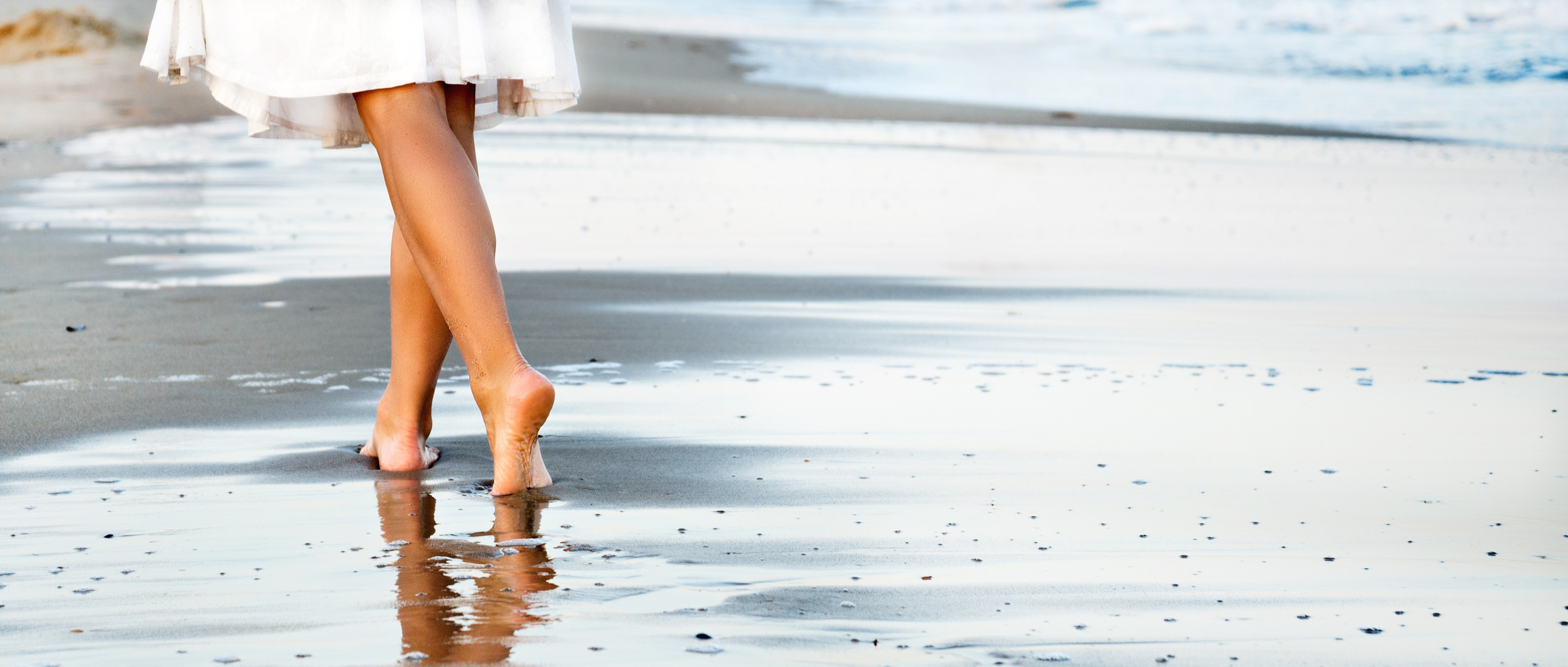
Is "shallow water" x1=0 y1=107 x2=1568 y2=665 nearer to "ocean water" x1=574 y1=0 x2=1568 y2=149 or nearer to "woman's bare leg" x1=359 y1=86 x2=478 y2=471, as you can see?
"woman's bare leg" x1=359 y1=86 x2=478 y2=471

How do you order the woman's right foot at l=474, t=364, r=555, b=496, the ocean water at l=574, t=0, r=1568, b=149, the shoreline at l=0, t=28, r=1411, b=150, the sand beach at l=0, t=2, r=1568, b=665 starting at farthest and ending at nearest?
the ocean water at l=574, t=0, r=1568, b=149
the shoreline at l=0, t=28, r=1411, b=150
the woman's right foot at l=474, t=364, r=555, b=496
the sand beach at l=0, t=2, r=1568, b=665

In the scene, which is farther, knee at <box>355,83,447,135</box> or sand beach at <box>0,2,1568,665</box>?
knee at <box>355,83,447,135</box>

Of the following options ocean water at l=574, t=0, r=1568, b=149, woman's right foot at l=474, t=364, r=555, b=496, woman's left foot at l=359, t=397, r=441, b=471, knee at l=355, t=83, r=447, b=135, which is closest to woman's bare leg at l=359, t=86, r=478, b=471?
woman's left foot at l=359, t=397, r=441, b=471

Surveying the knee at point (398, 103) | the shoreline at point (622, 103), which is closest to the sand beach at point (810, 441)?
the knee at point (398, 103)

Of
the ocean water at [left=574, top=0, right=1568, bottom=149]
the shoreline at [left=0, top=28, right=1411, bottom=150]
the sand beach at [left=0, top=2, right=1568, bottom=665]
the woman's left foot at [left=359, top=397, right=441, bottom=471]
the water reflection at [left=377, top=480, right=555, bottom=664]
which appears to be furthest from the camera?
the ocean water at [left=574, top=0, right=1568, bottom=149]

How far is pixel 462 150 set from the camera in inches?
96.3

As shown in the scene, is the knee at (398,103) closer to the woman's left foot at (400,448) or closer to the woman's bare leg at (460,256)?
the woman's bare leg at (460,256)

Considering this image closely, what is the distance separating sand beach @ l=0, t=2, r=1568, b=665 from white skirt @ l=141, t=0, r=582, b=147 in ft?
1.88

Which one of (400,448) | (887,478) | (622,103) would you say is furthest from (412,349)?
(622,103)

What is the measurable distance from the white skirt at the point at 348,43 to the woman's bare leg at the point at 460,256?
2.4 inches

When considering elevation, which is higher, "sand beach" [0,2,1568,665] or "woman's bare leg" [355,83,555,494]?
"woman's bare leg" [355,83,555,494]

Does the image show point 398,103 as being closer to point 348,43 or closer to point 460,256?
point 348,43

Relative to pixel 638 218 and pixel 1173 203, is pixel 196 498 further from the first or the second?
pixel 1173 203

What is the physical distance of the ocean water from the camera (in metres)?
14.0
